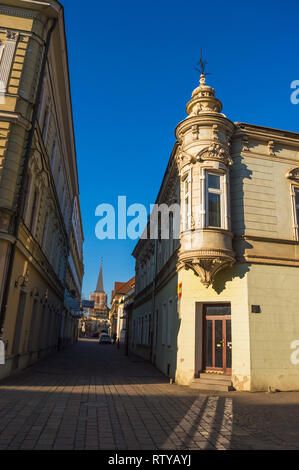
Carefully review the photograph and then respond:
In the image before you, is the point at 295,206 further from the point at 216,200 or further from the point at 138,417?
the point at 138,417

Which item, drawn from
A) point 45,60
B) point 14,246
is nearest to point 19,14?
point 45,60

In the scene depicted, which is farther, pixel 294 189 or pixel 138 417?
pixel 294 189

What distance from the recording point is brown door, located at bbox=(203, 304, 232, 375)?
12297 millimetres

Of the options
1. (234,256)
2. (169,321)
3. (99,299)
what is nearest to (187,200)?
(234,256)

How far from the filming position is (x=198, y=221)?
12.9 meters

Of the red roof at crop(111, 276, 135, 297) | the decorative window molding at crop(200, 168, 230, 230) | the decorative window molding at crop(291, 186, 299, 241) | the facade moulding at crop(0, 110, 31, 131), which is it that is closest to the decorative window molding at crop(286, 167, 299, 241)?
→ the decorative window molding at crop(291, 186, 299, 241)

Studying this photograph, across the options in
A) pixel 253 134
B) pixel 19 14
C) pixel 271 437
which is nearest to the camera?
pixel 271 437

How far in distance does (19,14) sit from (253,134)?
1074cm

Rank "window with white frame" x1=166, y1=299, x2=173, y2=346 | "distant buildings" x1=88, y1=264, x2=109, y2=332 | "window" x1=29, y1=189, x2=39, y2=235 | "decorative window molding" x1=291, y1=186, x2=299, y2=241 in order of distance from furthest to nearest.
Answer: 1. "distant buildings" x1=88, y1=264, x2=109, y2=332
2. "window with white frame" x1=166, y1=299, x2=173, y2=346
3. "window" x1=29, y1=189, x2=39, y2=235
4. "decorative window molding" x1=291, y1=186, x2=299, y2=241

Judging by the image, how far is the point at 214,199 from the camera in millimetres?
13305

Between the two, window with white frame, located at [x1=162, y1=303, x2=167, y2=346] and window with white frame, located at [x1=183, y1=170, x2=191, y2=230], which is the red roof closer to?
window with white frame, located at [x1=162, y1=303, x2=167, y2=346]

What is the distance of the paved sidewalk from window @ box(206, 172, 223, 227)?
20.4 ft

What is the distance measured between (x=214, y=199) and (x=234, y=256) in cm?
247
